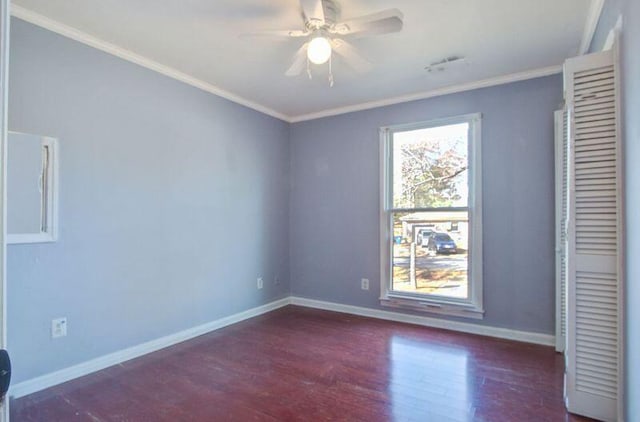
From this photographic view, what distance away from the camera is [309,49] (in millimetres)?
2193

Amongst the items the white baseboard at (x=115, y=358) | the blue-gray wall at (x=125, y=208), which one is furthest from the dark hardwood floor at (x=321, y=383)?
the blue-gray wall at (x=125, y=208)

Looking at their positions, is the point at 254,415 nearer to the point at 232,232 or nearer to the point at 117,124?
the point at 232,232

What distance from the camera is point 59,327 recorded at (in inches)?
93.8

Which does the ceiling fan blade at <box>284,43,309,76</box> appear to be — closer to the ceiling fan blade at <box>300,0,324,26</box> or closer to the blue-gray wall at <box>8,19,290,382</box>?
the ceiling fan blade at <box>300,0,324,26</box>

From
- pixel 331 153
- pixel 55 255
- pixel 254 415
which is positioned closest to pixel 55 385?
pixel 55 255

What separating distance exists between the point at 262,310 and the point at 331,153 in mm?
2076

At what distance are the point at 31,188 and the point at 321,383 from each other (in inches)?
91.7

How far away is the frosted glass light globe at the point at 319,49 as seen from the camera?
216cm

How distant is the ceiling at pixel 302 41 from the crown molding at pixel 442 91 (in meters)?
0.02

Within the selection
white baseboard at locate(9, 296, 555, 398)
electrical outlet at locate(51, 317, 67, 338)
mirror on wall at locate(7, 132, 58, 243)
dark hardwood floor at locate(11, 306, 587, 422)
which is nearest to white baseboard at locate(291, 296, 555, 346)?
white baseboard at locate(9, 296, 555, 398)

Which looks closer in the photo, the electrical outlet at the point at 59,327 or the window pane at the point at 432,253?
the electrical outlet at the point at 59,327

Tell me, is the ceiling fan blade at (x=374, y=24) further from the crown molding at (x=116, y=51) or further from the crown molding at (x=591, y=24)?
the crown molding at (x=116, y=51)

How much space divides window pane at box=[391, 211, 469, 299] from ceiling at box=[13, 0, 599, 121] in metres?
1.36

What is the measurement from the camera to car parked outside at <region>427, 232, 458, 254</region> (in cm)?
358
